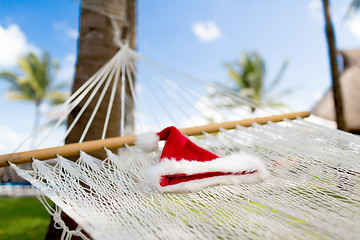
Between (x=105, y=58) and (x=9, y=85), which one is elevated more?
(x=105, y=58)

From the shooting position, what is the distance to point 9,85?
32.2 ft

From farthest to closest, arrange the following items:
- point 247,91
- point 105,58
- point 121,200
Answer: point 247,91 → point 105,58 → point 121,200

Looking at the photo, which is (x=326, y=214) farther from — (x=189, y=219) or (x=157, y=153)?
(x=157, y=153)

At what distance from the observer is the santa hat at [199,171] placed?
1.95 ft

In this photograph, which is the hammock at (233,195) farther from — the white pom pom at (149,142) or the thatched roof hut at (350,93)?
the thatched roof hut at (350,93)

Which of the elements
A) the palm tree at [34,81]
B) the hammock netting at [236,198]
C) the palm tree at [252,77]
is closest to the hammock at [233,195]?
the hammock netting at [236,198]

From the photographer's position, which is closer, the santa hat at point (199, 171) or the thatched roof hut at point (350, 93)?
the santa hat at point (199, 171)

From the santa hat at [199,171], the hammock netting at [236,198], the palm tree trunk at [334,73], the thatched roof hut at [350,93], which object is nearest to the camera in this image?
the hammock netting at [236,198]

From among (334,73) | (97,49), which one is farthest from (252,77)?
(97,49)

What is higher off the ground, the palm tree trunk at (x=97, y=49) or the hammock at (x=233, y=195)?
the palm tree trunk at (x=97, y=49)

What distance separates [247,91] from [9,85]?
8.59 m

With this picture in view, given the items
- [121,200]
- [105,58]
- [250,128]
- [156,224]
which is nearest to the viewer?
[156,224]

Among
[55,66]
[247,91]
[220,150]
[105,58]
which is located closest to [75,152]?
[220,150]

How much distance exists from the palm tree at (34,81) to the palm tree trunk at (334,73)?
8894mm
